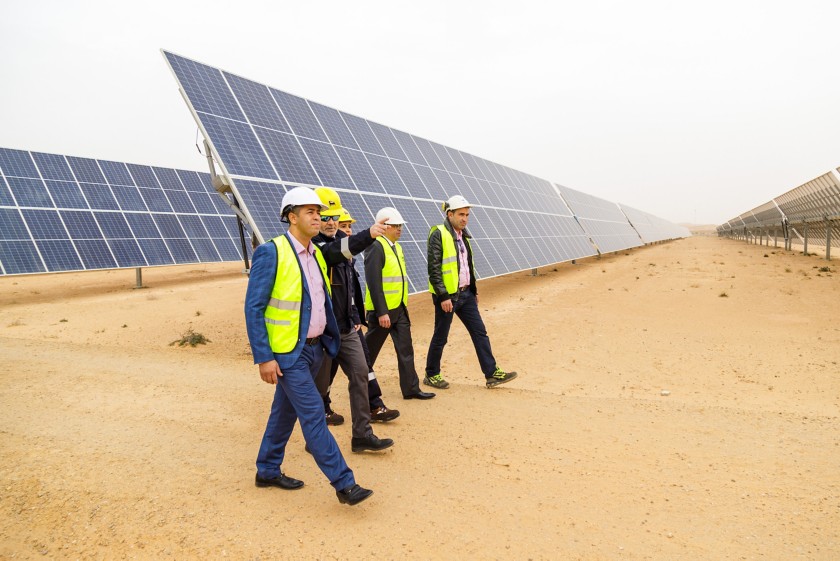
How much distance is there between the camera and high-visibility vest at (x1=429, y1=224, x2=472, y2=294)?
5770 mm

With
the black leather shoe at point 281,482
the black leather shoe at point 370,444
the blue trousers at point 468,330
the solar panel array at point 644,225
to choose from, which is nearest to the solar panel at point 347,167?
the blue trousers at point 468,330

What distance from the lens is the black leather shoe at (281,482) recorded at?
340 centimetres

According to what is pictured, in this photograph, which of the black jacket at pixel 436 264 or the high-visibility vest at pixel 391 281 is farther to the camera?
the black jacket at pixel 436 264

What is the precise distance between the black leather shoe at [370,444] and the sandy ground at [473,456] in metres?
0.08

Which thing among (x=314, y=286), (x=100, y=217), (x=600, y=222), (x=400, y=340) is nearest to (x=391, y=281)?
(x=400, y=340)

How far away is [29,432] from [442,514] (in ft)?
11.9

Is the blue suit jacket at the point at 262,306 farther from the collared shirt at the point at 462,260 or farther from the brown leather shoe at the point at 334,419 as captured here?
the collared shirt at the point at 462,260

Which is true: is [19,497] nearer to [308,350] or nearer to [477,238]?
[308,350]

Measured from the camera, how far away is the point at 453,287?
581cm

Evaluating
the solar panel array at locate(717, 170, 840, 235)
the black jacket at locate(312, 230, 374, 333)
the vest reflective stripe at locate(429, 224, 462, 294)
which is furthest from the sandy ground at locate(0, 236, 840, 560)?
the solar panel array at locate(717, 170, 840, 235)

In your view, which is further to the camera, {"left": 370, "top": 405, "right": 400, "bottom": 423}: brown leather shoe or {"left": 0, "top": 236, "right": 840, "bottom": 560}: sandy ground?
{"left": 370, "top": 405, "right": 400, "bottom": 423}: brown leather shoe

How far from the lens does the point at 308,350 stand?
331 centimetres

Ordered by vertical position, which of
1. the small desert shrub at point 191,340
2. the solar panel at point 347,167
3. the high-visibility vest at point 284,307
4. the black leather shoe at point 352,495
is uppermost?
the solar panel at point 347,167

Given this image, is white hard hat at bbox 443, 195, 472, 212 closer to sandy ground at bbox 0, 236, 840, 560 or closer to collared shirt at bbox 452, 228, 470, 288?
collared shirt at bbox 452, 228, 470, 288
